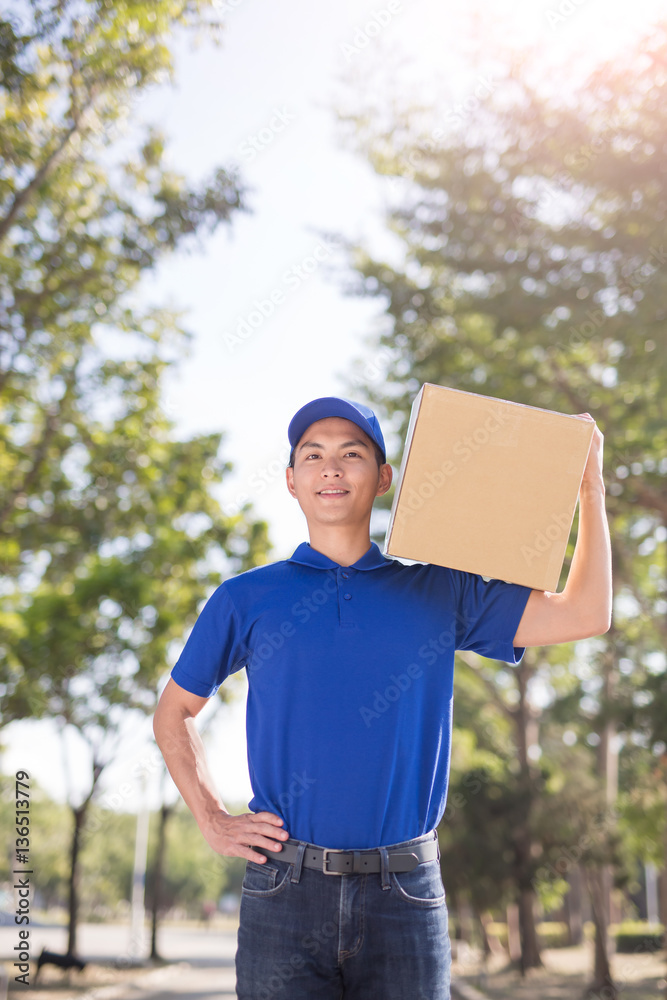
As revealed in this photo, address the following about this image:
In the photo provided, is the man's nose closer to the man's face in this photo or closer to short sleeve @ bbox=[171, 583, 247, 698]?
the man's face

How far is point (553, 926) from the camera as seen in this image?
48.5 meters

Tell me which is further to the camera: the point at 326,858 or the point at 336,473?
the point at 336,473

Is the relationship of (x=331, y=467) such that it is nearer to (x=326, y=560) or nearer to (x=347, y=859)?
(x=326, y=560)

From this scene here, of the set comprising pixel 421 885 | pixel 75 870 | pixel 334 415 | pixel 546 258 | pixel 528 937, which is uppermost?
pixel 546 258

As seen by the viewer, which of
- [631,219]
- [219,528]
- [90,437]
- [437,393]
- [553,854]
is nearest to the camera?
[437,393]

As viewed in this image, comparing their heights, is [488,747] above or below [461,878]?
above

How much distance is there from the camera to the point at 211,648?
2.43m

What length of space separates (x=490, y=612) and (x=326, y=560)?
19.8 inches

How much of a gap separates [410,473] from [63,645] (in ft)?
42.8

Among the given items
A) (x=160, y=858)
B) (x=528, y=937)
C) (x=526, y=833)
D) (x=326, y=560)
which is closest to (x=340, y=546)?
(x=326, y=560)

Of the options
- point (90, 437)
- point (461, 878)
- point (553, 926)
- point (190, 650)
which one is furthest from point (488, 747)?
point (190, 650)

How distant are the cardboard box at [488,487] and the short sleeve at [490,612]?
119 millimetres

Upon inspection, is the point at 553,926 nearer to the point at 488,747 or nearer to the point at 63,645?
the point at 488,747

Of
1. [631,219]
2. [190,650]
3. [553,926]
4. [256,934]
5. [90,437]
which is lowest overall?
[553,926]
